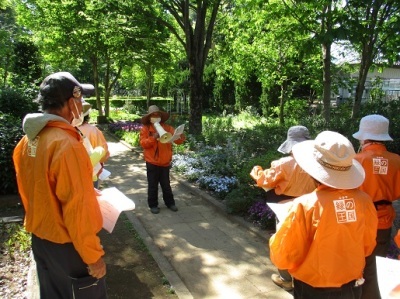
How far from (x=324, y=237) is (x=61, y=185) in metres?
1.57

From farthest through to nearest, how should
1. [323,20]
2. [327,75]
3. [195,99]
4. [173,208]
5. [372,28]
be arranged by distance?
1. [195,99]
2. [327,75]
3. [323,20]
4. [372,28]
5. [173,208]

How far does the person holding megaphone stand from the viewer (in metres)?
5.77

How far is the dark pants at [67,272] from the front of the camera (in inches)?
89.4

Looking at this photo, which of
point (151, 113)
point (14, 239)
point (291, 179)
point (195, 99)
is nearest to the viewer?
point (291, 179)

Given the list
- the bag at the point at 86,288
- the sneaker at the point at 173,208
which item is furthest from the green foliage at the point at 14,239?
the sneaker at the point at 173,208

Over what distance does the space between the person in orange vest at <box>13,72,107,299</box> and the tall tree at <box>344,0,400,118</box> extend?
471 centimetres

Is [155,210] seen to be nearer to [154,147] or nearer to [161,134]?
[154,147]

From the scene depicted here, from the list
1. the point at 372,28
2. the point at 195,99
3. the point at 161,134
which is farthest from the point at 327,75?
the point at 161,134

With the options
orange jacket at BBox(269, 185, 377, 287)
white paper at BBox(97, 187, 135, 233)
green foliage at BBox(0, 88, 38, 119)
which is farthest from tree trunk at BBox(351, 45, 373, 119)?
green foliage at BBox(0, 88, 38, 119)

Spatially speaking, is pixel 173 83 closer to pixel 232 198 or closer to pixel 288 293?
pixel 232 198

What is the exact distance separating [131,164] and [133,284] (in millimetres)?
6582

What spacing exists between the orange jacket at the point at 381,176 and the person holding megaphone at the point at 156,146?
3.26 m

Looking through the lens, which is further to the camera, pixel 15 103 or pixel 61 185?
pixel 15 103

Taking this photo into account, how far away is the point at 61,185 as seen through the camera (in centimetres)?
209
